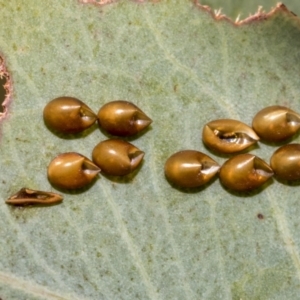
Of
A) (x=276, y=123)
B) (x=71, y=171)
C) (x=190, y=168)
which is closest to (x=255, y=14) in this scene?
(x=276, y=123)

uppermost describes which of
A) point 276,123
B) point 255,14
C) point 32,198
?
point 255,14

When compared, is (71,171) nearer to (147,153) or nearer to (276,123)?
(147,153)

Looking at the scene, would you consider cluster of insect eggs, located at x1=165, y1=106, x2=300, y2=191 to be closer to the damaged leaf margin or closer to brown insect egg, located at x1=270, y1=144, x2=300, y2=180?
brown insect egg, located at x1=270, y1=144, x2=300, y2=180

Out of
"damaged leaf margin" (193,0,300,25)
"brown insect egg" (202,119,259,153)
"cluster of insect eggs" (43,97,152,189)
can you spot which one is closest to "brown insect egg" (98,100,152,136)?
"cluster of insect eggs" (43,97,152,189)

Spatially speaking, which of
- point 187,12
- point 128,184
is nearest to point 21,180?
point 128,184

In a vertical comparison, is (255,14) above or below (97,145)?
above

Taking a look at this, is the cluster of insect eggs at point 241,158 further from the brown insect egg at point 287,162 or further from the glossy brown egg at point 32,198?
the glossy brown egg at point 32,198

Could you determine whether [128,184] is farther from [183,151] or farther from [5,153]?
[5,153]

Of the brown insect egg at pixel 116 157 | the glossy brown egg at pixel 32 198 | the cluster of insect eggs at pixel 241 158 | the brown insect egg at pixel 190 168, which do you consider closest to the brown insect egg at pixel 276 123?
the cluster of insect eggs at pixel 241 158
